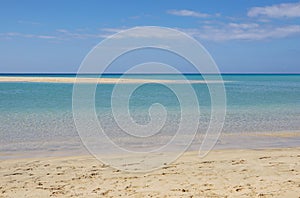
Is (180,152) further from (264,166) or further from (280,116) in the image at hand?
(280,116)

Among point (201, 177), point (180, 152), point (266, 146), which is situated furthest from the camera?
point (266, 146)

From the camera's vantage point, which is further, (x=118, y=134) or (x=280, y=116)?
(x=280, y=116)

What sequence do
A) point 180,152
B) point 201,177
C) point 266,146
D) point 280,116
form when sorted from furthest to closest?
1. point 280,116
2. point 266,146
3. point 180,152
4. point 201,177

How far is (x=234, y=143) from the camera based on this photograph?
12.0 m

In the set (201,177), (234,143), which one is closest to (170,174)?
(201,177)

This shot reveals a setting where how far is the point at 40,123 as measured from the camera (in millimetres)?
15555

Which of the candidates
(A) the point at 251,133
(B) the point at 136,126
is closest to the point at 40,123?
(B) the point at 136,126

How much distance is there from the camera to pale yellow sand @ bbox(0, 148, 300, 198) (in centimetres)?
651

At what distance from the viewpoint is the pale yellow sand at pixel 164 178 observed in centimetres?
651

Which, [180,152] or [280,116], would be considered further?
[280,116]

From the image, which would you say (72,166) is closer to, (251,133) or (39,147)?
(39,147)

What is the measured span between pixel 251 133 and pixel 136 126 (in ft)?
14.7

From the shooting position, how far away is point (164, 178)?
7438 millimetres

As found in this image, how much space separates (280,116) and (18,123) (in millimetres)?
12324
